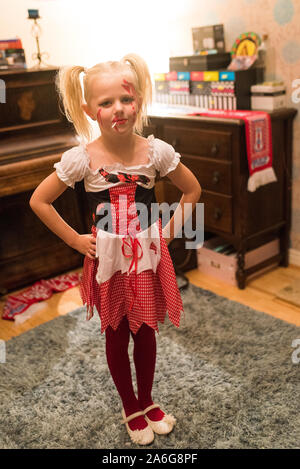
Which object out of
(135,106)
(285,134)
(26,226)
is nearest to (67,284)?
(26,226)

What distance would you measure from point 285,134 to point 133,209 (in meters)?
1.41

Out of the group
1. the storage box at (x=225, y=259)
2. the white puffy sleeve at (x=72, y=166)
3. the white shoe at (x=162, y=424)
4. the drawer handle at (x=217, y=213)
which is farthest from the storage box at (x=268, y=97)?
the white shoe at (x=162, y=424)

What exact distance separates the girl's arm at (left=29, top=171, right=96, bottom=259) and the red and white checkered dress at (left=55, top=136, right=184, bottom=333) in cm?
3

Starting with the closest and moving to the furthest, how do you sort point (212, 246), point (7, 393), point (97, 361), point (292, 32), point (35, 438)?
point (35, 438) → point (7, 393) → point (97, 361) → point (292, 32) → point (212, 246)

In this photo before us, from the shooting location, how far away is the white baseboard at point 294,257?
2.58 m

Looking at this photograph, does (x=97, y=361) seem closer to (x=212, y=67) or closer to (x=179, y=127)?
(x=179, y=127)

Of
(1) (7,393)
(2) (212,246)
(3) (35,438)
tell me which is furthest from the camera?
(2) (212,246)

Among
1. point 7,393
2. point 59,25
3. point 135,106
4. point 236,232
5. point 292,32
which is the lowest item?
point 7,393

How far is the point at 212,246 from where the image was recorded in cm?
262

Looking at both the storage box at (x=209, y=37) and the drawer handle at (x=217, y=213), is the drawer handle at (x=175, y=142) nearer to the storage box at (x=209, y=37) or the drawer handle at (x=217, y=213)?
the drawer handle at (x=217, y=213)

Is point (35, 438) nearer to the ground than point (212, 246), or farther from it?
nearer to the ground

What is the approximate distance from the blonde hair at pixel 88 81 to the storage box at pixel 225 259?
4.42ft

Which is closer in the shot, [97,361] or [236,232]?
[97,361]

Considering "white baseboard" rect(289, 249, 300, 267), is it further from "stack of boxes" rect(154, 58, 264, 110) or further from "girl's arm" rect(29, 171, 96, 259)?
"girl's arm" rect(29, 171, 96, 259)
